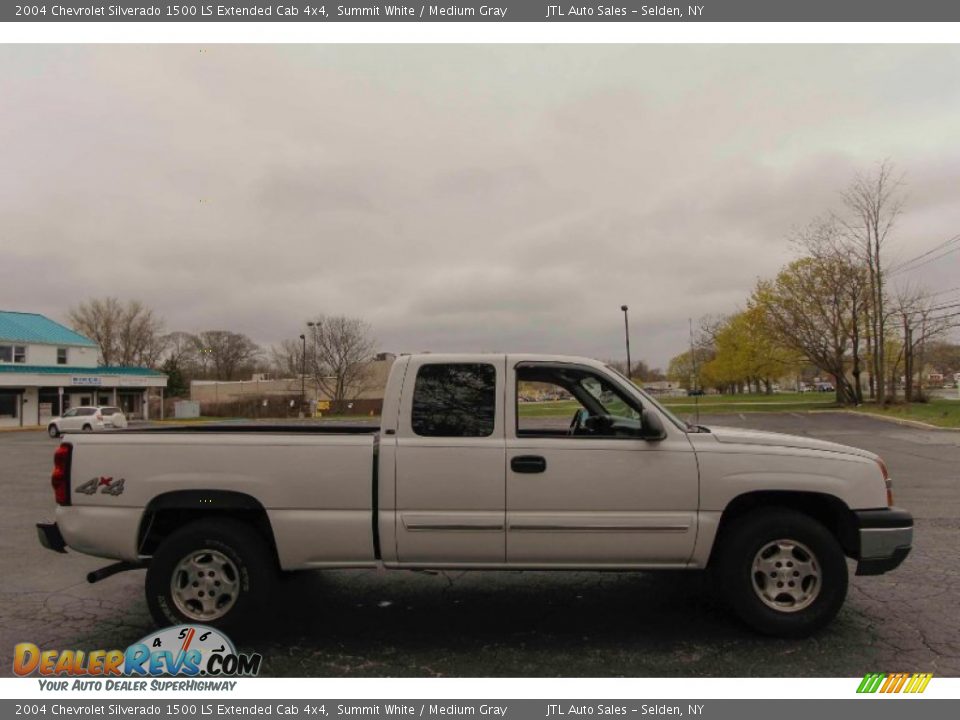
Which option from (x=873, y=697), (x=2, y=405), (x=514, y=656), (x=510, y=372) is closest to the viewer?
(x=873, y=697)

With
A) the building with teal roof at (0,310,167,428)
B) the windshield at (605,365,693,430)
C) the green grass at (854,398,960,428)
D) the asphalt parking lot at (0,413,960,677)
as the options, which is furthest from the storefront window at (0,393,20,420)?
the green grass at (854,398,960,428)

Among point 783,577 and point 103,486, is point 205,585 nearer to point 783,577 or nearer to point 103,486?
point 103,486

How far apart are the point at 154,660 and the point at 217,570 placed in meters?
0.61

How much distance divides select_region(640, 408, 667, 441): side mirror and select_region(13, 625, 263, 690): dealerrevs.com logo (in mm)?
2806

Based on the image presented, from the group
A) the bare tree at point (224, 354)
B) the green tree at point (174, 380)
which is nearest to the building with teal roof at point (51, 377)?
the green tree at point (174, 380)

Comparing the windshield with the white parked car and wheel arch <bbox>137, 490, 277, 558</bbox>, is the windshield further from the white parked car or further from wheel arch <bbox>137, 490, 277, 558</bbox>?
the white parked car

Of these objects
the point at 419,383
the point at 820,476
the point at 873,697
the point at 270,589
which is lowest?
the point at 873,697

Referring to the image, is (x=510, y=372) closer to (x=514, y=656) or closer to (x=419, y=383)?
(x=419, y=383)

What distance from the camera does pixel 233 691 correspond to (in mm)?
3512

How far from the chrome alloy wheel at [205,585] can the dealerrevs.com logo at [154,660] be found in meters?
0.13

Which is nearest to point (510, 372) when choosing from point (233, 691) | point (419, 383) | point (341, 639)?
point (419, 383)

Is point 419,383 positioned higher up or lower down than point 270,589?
higher up

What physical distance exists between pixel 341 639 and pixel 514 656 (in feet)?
3.87

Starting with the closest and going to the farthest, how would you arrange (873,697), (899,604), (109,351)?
1. (873,697)
2. (899,604)
3. (109,351)
